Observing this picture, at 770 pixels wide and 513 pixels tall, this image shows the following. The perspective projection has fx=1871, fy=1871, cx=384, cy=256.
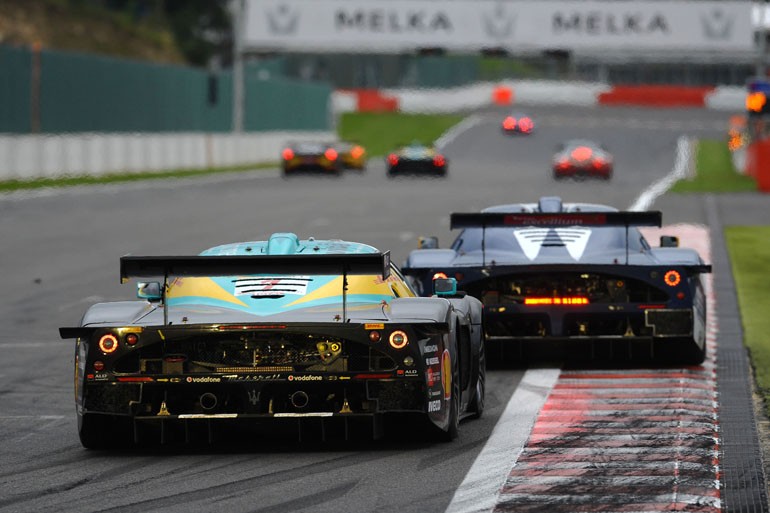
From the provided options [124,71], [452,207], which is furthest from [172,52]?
[452,207]

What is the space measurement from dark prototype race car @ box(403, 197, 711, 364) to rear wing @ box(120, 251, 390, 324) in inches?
155

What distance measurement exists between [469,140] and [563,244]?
73950 mm

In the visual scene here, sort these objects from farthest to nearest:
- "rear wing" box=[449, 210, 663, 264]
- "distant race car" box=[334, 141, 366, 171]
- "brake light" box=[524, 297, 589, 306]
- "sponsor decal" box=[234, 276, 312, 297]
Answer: "distant race car" box=[334, 141, 366, 171]
"brake light" box=[524, 297, 589, 306]
"rear wing" box=[449, 210, 663, 264]
"sponsor decal" box=[234, 276, 312, 297]

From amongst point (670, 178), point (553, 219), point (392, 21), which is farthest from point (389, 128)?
point (553, 219)

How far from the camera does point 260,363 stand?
30.0ft

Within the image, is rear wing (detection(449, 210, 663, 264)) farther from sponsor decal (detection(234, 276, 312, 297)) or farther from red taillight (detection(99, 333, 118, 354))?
red taillight (detection(99, 333, 118, 354))

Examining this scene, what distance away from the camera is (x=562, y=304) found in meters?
13.1

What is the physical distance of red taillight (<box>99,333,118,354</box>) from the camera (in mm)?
9078

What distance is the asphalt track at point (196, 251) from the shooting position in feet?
26.9

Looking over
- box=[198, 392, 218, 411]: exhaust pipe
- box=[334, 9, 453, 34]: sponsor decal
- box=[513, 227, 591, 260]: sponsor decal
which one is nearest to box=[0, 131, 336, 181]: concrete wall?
box=[334, 9, 453, 34]: sponsor decal

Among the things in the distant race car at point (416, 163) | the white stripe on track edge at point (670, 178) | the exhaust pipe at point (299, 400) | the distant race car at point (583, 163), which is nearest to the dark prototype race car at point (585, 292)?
the exhaust pipe at point (299, 400)

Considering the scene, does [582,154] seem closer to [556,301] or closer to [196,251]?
[196,251]

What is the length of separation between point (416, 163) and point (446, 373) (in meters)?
46.4

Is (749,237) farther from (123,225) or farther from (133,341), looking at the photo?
(133,341)
